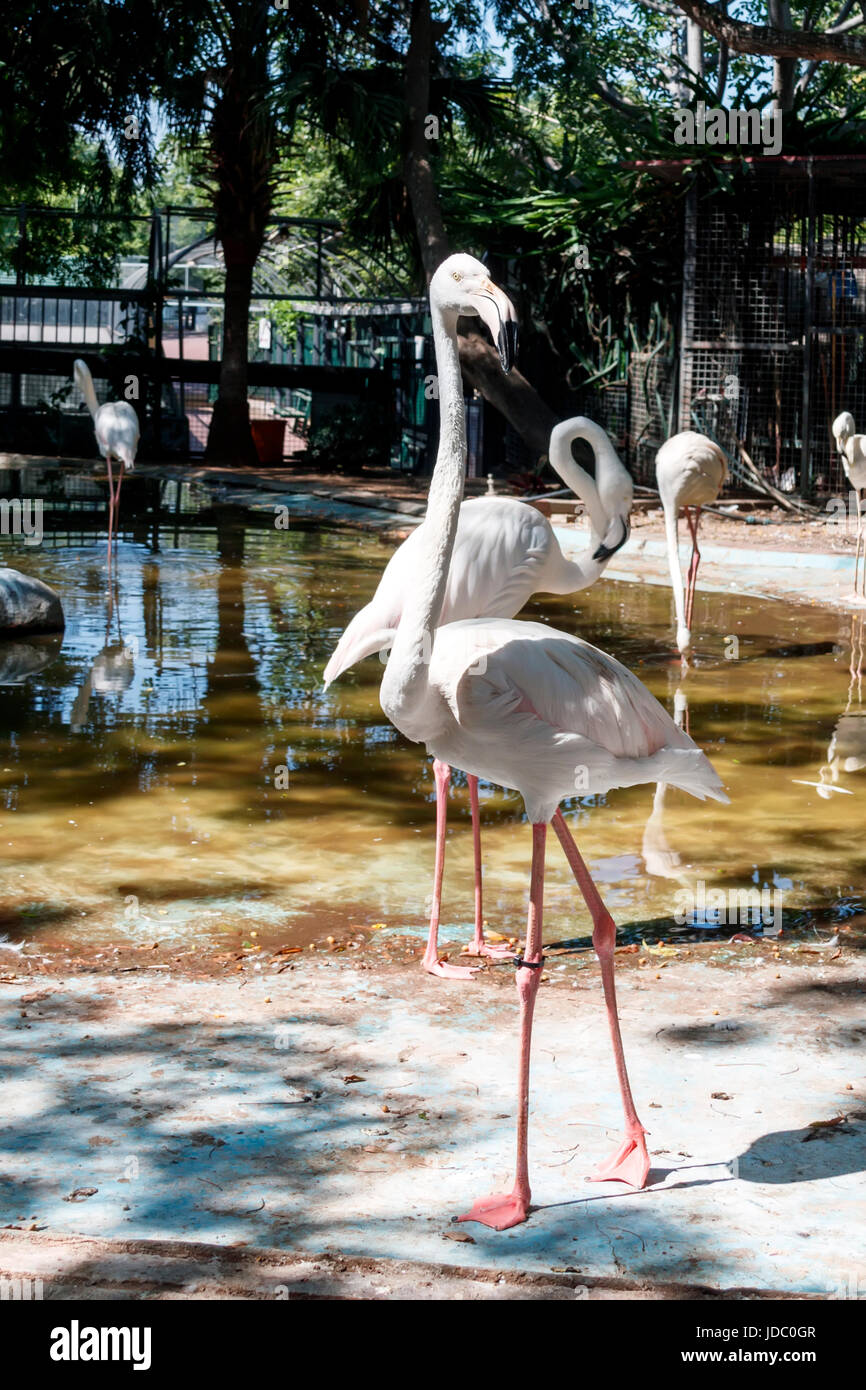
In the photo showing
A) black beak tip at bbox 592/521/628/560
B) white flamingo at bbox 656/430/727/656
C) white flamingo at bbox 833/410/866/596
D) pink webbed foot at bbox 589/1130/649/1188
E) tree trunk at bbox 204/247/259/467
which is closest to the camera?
pink webbed foot at bbox 589/1130/649/1188

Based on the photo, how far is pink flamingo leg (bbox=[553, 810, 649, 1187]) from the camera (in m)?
3.47

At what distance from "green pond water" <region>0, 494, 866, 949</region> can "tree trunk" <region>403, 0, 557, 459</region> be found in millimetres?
7686

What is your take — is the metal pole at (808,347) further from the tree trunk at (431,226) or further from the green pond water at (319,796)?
the green pond water at (319,796)

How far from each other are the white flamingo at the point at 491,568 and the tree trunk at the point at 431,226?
1176 centimetres

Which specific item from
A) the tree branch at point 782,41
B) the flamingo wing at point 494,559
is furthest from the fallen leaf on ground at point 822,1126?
the tree branch at point 782,41

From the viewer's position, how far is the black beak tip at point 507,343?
3240mm

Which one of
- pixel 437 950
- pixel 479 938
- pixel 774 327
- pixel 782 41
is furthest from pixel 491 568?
pixel 774 327

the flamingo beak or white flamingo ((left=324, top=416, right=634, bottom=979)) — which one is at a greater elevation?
the flamingo beak

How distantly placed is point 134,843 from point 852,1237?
12.6 feet

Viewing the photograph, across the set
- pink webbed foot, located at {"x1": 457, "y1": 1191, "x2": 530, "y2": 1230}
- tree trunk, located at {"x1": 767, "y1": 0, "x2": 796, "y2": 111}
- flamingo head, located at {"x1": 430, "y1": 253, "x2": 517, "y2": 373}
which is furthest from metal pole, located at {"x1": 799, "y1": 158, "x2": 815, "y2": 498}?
pink webbed foot, located at {"x1": 457, "y1": 1191, "x2": 530, "y2": 1230}

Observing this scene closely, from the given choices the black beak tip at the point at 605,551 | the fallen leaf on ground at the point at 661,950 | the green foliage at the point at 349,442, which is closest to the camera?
the fallen leaf on ground at the point at 661,950

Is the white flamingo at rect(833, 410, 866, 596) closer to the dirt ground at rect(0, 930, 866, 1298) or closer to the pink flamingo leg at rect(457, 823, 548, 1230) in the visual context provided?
the dirt ground at rect(0, 930, 866, 1298)

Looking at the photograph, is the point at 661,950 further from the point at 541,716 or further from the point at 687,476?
A: the point at 687,476

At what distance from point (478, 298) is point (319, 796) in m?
3.93
